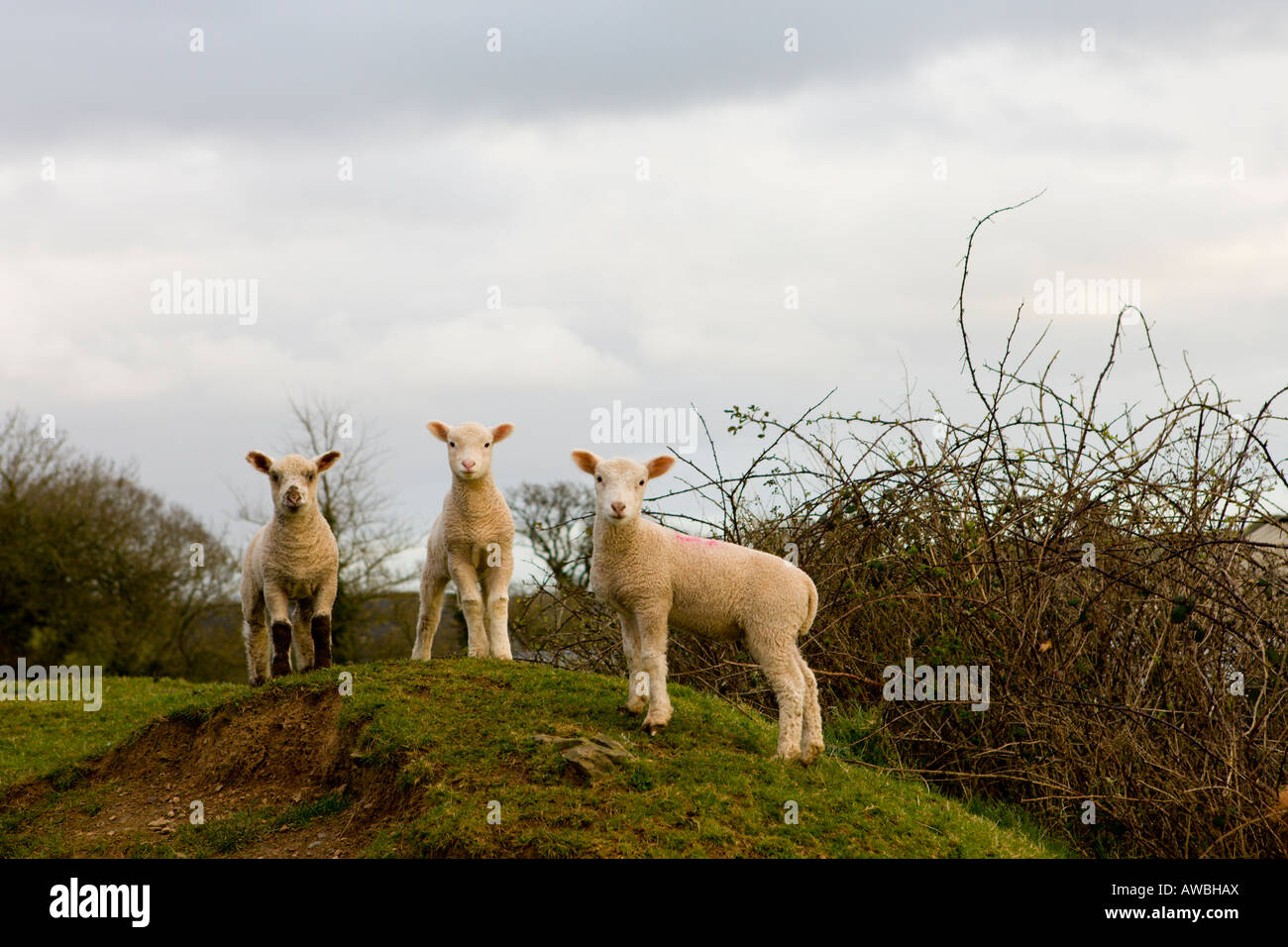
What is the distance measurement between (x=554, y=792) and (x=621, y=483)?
76.1 inches

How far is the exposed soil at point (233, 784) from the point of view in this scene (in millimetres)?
8016

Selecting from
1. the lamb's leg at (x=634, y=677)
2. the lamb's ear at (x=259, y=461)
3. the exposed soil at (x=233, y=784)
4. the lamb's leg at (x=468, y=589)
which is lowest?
the exposed soil at (x=233, y=784)

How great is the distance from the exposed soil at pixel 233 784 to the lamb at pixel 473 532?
127 cm

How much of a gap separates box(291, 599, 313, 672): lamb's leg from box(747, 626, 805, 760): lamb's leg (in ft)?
13.7

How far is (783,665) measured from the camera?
25.7 ft

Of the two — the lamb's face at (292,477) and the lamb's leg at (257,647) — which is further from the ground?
the lamb's face at (292,477)

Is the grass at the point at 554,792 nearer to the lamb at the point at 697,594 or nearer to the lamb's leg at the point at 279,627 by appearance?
the lamb's leg at the point at 279,627

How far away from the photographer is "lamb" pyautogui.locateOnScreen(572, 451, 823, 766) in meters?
7.84

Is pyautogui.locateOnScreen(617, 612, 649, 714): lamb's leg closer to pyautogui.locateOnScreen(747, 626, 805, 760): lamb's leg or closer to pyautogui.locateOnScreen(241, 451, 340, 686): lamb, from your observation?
pyautogui.locateOnScreen(747, 626, 805, 760): lamb's leg

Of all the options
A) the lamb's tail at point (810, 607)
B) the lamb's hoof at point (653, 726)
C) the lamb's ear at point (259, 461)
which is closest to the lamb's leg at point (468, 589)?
the lamb's ear at point (259, 461)

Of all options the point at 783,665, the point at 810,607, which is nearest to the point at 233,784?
the point at 783,665

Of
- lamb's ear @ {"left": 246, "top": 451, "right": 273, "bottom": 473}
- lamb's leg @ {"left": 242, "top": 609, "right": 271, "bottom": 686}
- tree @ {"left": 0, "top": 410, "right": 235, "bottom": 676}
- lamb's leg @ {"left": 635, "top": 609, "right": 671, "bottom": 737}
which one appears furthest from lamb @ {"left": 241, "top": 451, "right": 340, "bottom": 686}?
tree @ {"left": 0, "top": 410, "right": 235, "bottom": 676}
